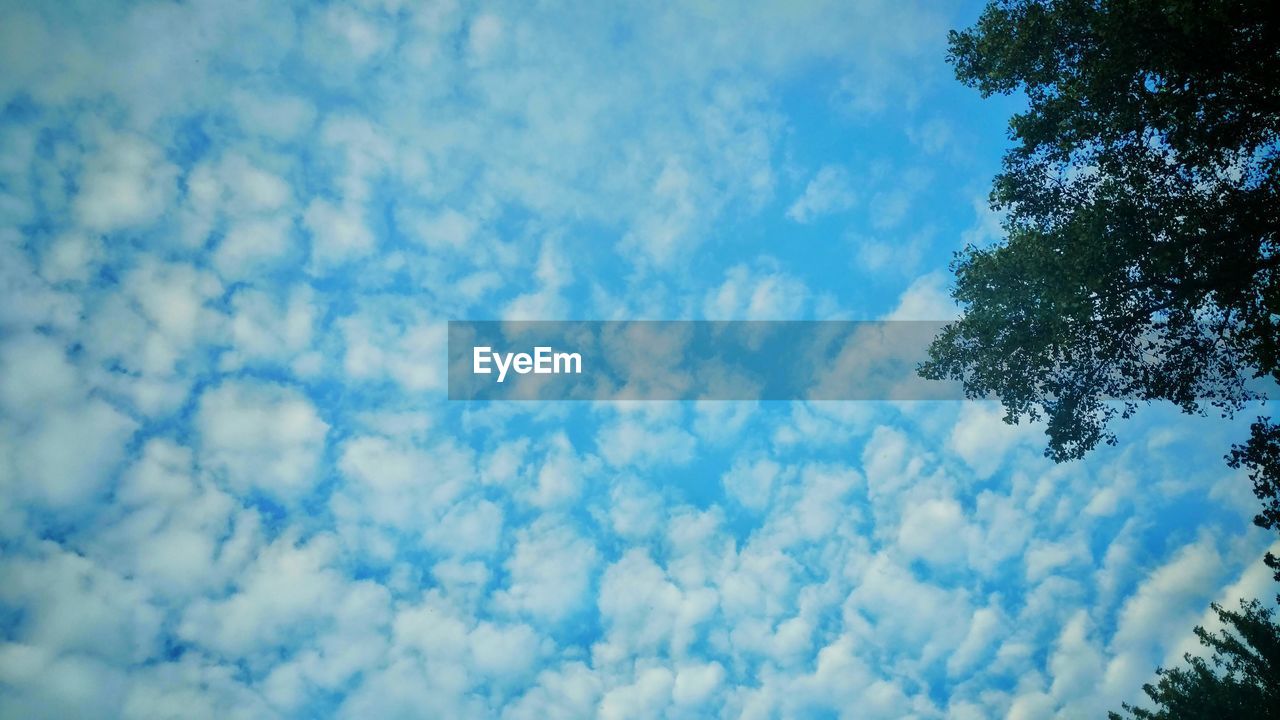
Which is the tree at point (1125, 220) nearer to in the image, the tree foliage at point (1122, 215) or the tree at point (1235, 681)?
the tree foliage at point (1122, 215)

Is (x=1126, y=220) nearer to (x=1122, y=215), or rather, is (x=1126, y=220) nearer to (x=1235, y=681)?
(x=1122, y=215)

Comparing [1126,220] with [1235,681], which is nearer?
[1126,220]

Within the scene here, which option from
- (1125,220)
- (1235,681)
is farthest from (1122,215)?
(1235,681)

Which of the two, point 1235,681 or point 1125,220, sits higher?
point 1125,220

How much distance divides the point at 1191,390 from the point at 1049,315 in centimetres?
523

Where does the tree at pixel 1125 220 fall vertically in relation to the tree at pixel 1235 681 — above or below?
above

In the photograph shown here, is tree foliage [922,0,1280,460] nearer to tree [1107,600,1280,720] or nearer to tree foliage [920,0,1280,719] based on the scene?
tree foliage [920,0,1280,719]

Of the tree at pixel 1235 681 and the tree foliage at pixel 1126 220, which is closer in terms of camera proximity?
the tree foliage at pixel 1126 220

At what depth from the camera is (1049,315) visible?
12.2 metres

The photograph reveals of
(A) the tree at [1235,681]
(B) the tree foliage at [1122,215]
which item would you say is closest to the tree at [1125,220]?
(B) the tree foliage at [1122,215]

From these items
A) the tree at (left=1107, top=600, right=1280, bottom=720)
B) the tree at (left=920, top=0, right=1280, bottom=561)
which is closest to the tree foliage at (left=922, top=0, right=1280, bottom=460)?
the tree at (left=920, top=0, right=1280, bottom=561)

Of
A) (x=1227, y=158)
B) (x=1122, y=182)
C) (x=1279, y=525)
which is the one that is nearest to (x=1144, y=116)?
(x=1122, y=182)

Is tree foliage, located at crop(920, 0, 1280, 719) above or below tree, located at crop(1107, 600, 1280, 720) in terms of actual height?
above

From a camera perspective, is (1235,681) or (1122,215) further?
(1235,681)
